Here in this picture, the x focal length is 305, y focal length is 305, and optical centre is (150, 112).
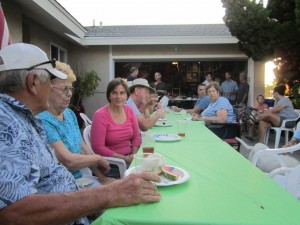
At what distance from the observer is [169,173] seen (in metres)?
1.66

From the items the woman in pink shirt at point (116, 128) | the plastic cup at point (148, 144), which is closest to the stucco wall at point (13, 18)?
the woman in pink shirt at point (116, 128)

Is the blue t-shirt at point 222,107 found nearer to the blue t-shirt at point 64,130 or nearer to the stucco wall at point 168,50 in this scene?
the blue t-shirt at point 64,130

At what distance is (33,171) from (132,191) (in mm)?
420

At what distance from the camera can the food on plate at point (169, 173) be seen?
1.64 m

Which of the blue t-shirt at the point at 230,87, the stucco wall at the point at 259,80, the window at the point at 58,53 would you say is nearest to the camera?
the window at the point at 58,53

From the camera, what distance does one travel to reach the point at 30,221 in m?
1.12

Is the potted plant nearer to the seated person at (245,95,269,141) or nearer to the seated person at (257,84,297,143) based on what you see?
the seated person at (245,95,269,141)

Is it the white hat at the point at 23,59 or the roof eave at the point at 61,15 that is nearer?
the white hat at the point at 23,59

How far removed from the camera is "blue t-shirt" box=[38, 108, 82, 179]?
7.17 feet

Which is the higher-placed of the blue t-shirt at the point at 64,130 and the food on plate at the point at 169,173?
the blue t-shirt at the point at 64,130

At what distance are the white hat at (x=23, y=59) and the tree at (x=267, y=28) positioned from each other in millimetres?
7614

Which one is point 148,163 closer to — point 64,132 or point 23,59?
point 23,59

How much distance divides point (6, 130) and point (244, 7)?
26.8 feet

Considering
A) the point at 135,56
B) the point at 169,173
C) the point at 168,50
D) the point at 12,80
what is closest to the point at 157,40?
the point at 168,50
